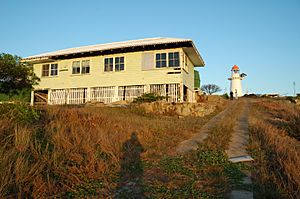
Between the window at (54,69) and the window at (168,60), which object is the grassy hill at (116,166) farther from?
the window at (54,69)

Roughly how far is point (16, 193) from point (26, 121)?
3535mm

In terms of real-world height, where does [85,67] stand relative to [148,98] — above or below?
above

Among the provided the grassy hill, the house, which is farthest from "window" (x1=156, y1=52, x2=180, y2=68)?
the grassy hill

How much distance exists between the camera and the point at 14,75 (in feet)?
68.7

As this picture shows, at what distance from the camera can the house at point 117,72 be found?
728 inches

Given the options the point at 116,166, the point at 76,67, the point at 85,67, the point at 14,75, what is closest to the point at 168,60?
the point at 85,67

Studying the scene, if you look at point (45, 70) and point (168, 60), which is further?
point (45, 70)

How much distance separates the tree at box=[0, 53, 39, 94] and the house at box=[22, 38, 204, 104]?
89cm

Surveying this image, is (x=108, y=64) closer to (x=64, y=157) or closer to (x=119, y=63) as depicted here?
(x=119, y=63)

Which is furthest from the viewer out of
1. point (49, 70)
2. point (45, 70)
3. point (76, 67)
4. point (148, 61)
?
point (45, 70)

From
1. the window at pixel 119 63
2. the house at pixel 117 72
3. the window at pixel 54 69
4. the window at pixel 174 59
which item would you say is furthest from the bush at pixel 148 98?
the window at pixel 54 69

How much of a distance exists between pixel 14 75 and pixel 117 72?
898cm

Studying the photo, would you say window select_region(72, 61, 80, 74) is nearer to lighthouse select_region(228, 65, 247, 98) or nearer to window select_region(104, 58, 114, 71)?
window select_region(104, 58, 114, 71)

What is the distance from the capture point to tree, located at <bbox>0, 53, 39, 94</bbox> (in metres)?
20.6
